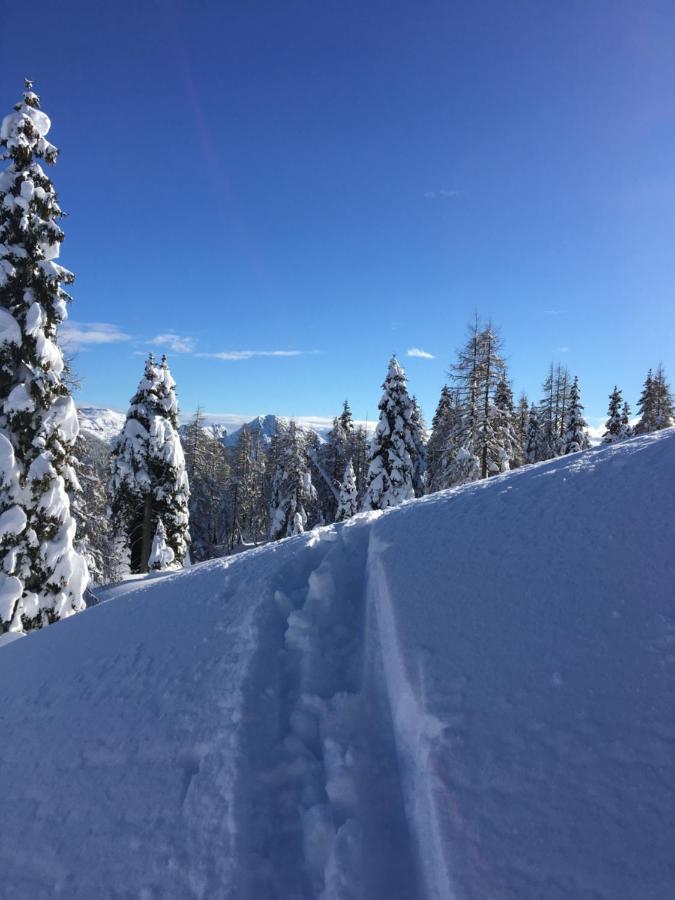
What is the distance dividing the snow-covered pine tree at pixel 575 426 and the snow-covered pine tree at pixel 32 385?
1295 inches

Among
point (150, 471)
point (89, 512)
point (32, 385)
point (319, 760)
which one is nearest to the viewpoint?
point (319, 760)

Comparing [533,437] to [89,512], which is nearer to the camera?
[89,512]

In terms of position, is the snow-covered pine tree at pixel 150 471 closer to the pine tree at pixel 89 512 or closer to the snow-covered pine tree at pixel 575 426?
the pine tree at pixel 89 512

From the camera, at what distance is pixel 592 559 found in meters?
3.41

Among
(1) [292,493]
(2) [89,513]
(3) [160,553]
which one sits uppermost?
(1) [292,493]

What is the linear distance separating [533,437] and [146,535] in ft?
127

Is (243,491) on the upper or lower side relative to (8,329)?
upper

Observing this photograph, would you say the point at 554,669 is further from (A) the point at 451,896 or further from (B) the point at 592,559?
(A) the point at 451,896

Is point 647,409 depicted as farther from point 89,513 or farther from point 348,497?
point 89,513

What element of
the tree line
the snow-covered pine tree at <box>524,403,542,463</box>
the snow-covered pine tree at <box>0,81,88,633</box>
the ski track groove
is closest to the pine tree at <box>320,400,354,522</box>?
the tree line

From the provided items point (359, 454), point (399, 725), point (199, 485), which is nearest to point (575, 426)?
point (359, 454)

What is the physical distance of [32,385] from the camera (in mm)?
10445

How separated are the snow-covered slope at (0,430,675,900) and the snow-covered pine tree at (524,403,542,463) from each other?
43.3 meters

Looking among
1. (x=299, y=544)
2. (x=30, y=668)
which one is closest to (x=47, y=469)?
(x=30, y=668)
